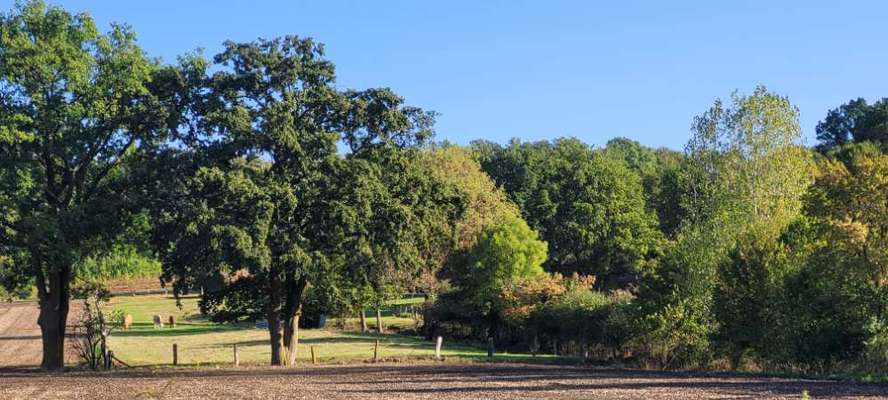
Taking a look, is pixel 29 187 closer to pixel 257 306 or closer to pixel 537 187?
pixel 257 306

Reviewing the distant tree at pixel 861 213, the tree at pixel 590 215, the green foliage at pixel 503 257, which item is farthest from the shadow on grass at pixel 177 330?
the distant tree at pixel 861 213

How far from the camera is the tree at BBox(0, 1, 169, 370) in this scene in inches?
1371

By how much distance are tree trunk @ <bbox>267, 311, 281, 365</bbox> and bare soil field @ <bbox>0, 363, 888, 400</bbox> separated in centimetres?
561

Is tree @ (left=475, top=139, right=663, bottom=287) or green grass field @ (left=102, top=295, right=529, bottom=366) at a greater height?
tree @ (left=475, top=139, right=663, bottom=287)

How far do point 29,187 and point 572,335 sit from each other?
30.4 m

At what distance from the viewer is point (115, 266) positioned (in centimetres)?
10812

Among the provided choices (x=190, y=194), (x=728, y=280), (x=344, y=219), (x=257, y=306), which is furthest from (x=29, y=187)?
(x=728, y=280)

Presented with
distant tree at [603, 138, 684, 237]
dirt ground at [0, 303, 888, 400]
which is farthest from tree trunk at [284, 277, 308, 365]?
distant tree at [603, 138, 684, 237]

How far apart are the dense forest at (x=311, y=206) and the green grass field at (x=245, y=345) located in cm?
471

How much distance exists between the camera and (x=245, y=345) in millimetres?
54875

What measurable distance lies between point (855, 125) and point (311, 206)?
272ft

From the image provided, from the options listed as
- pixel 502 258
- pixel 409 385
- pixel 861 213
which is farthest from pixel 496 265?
pixel 409 385

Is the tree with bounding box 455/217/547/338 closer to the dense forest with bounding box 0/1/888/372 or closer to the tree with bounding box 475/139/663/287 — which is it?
the dense forest with bounding box 0/1/888/372

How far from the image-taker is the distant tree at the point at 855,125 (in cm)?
9094
